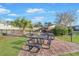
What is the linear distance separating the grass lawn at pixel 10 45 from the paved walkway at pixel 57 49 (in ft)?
0.22

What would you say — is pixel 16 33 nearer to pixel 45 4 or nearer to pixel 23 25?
pixel 23 25

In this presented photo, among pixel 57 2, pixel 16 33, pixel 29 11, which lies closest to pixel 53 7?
pixel 57 2

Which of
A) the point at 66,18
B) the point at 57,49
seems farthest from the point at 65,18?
the point at 57,49

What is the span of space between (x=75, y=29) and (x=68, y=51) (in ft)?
0.86

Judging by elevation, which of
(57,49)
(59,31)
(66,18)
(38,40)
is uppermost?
(66,18)

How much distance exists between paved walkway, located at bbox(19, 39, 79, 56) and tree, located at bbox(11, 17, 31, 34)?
24 centimetres

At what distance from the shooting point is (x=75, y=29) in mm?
3023

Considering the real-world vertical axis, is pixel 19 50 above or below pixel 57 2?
below

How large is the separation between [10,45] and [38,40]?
322 mm

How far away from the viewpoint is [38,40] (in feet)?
9.98

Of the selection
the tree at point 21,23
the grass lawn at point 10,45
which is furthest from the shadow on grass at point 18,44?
the tree at point 21,23

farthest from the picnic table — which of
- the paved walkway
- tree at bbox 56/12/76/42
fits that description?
tree at bbox 56/12/76/42

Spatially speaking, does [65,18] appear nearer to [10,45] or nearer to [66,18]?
[66,18]

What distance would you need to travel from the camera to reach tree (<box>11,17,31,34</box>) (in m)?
2.99
